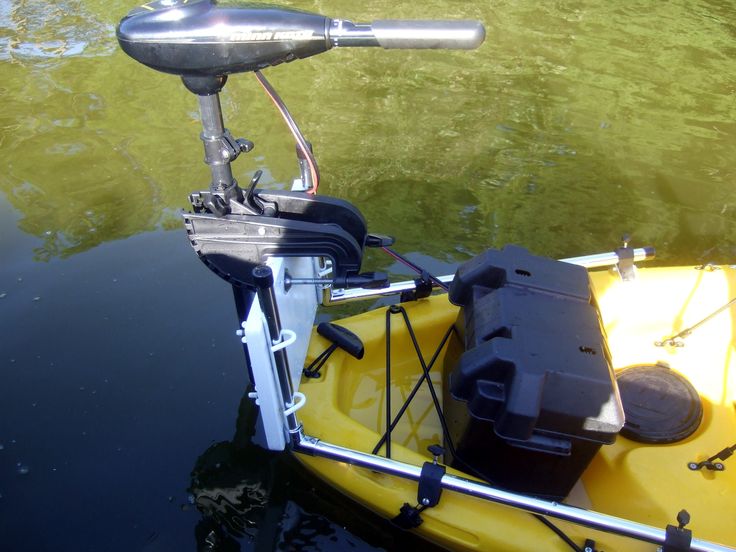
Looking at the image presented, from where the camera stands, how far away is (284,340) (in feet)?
6.30

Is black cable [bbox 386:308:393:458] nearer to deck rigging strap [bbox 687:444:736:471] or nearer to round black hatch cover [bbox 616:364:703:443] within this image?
round black hatch cover [bbox 616:364:703:443]

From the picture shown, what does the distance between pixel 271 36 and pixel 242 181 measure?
9.91 ft

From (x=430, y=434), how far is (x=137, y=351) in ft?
5.64

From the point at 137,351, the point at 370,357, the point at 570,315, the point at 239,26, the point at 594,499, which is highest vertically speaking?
the point at 239,26

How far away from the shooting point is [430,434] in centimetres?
240

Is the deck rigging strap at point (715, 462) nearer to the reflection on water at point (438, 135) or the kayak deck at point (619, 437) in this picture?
the kayak deck at point (619, 437)

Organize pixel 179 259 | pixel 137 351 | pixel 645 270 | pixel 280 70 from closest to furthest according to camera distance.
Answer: pixel 645 270, pixel 137 351, pixel 179 259, pixel 280 70

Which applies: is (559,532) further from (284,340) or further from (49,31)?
(49,31)

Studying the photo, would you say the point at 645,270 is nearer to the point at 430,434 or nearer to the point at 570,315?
the point at 570,315

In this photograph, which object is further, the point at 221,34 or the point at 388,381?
the point at 388,381

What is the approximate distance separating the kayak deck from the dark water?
1.50ft

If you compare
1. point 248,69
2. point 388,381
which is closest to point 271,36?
point 248,69

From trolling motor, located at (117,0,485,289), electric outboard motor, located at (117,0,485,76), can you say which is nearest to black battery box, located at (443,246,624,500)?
trolling motor, located at (117,0,485,289)

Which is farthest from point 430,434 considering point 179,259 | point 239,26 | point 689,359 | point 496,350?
point 179,259
